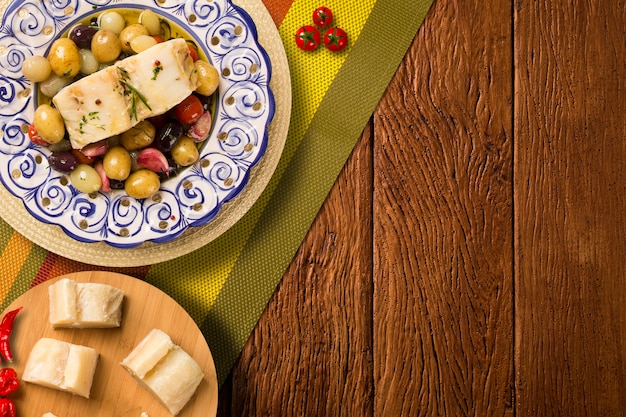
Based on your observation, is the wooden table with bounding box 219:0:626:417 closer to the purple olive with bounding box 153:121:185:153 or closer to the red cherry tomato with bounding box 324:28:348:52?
the red cherry tomato with bounding box 324:28:348:52

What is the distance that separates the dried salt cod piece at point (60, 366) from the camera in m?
1.33

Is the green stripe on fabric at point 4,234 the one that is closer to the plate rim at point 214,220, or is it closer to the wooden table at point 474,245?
the plate rim at point 214,220

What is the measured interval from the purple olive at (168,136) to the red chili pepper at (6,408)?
0.62 m

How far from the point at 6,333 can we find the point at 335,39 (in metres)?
0.98

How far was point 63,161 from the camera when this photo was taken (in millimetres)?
1325

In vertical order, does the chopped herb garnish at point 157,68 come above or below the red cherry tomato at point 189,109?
above

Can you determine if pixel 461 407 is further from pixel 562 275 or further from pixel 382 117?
pixel 382 117

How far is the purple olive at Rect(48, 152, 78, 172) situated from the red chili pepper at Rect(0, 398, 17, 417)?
50 centimetres

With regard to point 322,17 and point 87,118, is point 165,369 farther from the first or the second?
point 322,17

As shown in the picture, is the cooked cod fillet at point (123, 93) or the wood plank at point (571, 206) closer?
the cooked cod fillet at point (123, 93)

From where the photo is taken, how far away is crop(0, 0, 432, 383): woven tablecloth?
4.91ft

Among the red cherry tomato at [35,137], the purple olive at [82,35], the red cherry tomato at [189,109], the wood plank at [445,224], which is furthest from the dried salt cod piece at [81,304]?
the wood plank at [445,224]

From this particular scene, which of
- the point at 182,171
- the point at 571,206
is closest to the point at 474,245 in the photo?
the point at 571,206

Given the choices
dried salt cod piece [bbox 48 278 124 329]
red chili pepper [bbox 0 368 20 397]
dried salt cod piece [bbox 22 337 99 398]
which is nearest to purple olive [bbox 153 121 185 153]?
dried salt cod piece [bbox 48 278 124 329]
